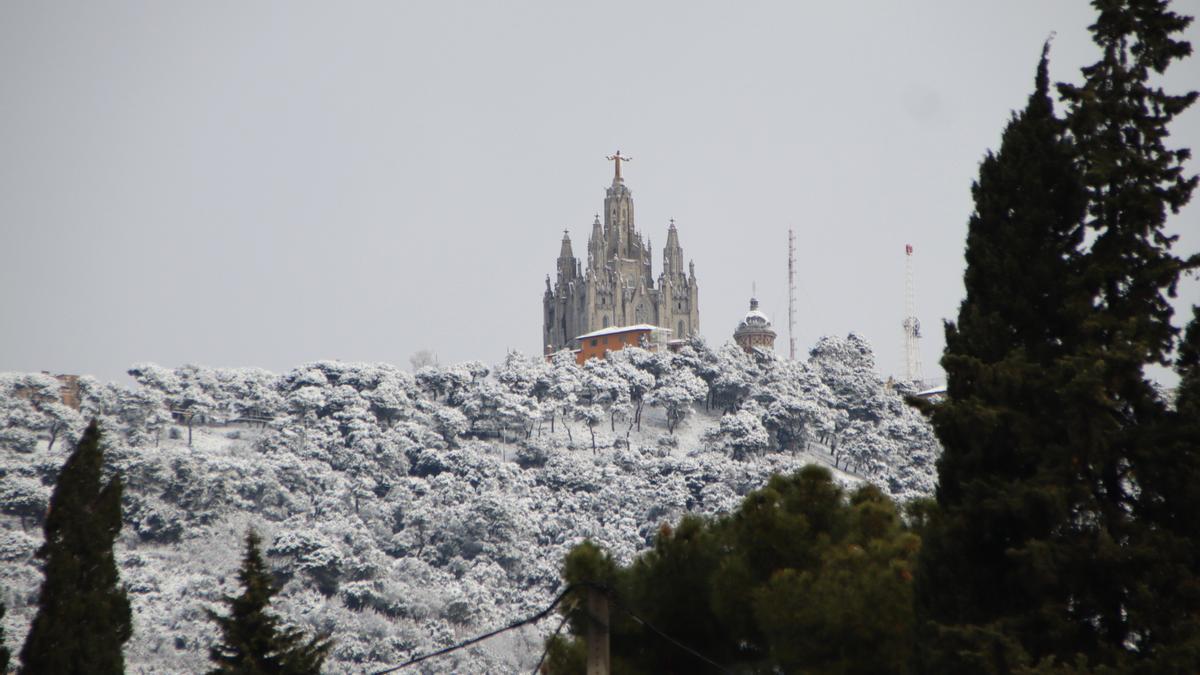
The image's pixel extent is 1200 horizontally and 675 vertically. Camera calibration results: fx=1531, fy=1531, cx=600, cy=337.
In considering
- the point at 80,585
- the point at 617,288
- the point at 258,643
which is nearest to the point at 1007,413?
the point at 258,643

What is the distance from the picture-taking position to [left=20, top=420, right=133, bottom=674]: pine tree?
27000mm

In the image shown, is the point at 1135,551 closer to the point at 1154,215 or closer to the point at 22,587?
the point at 1154,215

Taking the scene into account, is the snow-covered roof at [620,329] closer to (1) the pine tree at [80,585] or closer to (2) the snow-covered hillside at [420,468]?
(2) the snow-covered hillside at [420,468]

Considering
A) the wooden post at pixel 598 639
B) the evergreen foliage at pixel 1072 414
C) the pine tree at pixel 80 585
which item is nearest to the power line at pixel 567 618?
the wooden post at pixel 598 639

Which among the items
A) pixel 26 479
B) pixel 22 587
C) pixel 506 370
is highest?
pixel 506 370

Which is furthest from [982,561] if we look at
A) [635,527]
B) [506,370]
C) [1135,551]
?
[506,370]

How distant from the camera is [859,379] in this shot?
4759 inches

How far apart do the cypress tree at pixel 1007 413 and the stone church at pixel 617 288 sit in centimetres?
12098

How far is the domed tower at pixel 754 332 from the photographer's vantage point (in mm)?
129625

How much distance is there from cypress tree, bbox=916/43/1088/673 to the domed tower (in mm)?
110853

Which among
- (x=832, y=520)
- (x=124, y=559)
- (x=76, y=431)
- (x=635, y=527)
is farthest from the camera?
(x=76, y=431)

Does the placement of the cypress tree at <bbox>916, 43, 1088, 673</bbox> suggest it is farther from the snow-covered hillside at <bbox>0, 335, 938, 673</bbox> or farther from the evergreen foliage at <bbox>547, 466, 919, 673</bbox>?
the snow-covered hillside at <bbox>0, 335, 938, 673</bbox>

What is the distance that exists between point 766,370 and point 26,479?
56.6 meters

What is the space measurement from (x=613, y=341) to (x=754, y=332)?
12186 millimetres
